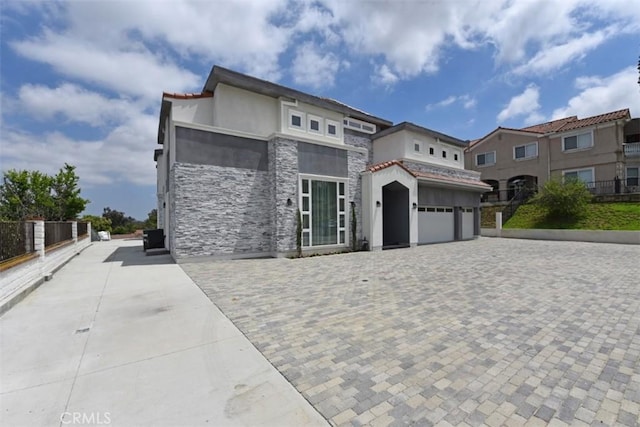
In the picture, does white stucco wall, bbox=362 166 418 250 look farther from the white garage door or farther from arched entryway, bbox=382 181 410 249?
the white garage door

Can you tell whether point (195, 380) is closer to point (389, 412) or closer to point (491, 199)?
point (389, 412)

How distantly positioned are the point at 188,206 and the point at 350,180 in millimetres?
7602

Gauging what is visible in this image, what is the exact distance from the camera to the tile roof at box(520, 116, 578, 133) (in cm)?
2614

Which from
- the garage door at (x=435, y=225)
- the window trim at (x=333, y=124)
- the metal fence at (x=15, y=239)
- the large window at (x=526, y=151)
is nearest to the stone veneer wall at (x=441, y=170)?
the garage door at (x=435, y=225)

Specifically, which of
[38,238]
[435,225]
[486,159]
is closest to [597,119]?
[486,159]

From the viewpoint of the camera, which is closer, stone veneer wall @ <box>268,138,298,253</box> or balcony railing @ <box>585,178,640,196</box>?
stone veneer wall @ <box>268,138,298,253</box>

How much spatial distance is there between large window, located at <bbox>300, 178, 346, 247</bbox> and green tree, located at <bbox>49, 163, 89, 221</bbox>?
2126 cm

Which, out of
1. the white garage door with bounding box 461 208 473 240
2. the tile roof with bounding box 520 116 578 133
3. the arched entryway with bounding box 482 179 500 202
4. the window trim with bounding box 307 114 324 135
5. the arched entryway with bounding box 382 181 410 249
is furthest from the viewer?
the arched entryway with bounding box 482 179 500 202

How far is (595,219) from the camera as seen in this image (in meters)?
19.0

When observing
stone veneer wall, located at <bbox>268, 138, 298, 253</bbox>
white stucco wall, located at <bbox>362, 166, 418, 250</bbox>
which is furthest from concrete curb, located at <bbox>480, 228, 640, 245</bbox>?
stone veneer wall, located at <bbox>268, 138, 298, 253</bbox>

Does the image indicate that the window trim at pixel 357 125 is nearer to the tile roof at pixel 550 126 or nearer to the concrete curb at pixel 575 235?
the concrete curb at pixel 575 235

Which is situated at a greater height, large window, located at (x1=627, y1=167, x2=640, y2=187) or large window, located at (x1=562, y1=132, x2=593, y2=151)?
large window, located at (x1=562, y1=132, x2=593, y2=151)

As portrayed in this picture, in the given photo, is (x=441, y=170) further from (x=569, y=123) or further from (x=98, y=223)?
(x=98, y=223)

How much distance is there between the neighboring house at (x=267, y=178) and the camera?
11.1 m
